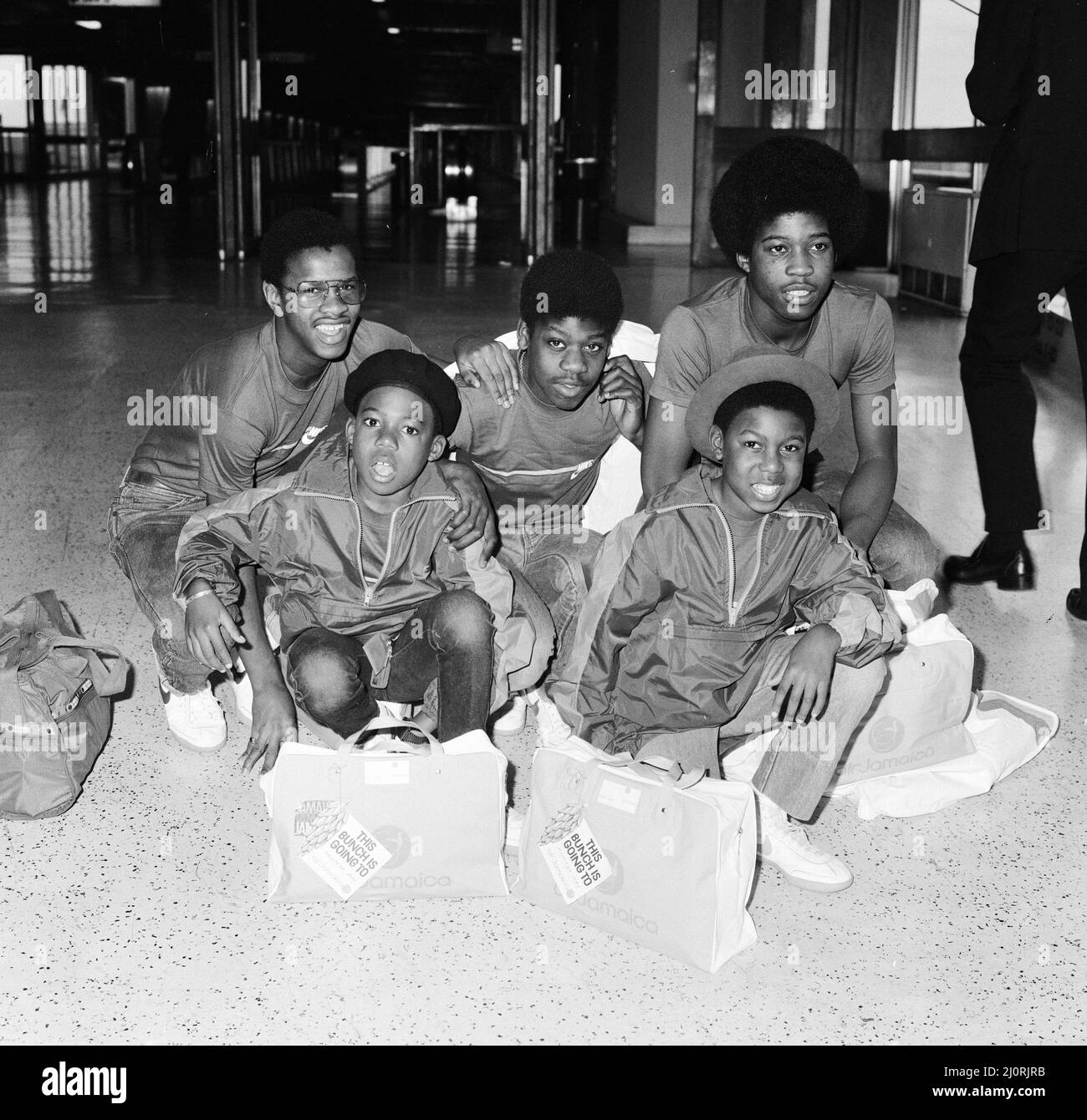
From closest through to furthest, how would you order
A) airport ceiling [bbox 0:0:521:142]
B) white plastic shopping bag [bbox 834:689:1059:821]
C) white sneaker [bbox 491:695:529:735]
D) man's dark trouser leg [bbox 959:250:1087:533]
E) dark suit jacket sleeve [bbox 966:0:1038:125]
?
white plastic shopping bag [bbox 834:689:1059:821]
white sneaker [bbox 491:695:529:735]
dark suit jacket sleeve [bbox 966:0:1038:125]
man's dark trouser leg [bbox 959:250:1087:533]
airport ceiling [bbox 0:0:521:142]

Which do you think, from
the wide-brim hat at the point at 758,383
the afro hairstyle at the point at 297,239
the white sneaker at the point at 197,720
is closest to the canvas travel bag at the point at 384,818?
the white sneaker at the point at 197,720

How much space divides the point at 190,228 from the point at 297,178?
741 cm

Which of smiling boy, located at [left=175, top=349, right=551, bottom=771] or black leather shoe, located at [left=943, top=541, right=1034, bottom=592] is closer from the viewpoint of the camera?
smiling boy, located at [left=175, top=349, right=551, bottom=771]

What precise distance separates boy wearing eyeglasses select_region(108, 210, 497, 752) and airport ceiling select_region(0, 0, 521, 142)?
47.8 feet

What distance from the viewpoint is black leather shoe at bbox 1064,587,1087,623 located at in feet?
10.5

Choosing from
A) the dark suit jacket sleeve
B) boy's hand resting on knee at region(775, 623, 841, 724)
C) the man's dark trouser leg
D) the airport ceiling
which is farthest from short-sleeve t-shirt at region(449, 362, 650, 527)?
the airport ceiling

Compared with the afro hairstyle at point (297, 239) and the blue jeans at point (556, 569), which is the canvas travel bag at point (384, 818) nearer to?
the blue jeans at point (556, 569)

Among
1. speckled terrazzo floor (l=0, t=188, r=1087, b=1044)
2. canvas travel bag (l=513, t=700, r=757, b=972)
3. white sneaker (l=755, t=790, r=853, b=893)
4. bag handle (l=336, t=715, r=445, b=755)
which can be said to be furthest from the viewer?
white sneaker (l=755, t=790, r=853, b=893)

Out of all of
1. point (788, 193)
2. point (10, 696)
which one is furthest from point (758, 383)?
point (10, 696)

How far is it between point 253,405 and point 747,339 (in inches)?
36.9

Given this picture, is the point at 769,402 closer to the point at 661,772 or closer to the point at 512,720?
the point at 661,772

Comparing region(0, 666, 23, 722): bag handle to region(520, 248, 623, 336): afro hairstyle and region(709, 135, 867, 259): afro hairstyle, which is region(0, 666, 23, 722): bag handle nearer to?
region(520, 248, 623, 336): afro hairstyle

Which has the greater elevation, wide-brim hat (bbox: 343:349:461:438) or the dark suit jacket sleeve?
the dark suit jacket sleeve
